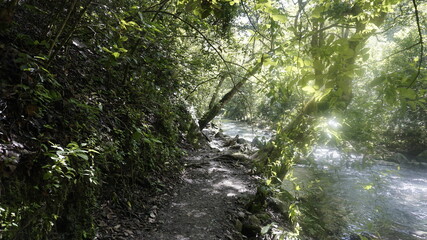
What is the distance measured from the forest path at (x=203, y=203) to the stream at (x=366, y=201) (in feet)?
4.77

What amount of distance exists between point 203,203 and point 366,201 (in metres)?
6.36

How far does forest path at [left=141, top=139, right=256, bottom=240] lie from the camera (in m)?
3.68

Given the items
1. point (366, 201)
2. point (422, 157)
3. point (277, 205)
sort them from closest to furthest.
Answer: point (277, 205)
point (366, 201)
point (422, 157)

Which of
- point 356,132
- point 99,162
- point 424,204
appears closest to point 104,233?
point 99,162

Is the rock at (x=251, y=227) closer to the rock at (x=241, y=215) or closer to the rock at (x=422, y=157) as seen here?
the rock at (x=241, y=215)

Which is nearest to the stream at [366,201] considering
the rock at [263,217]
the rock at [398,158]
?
the rock at [263,217]

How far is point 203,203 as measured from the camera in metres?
4.76

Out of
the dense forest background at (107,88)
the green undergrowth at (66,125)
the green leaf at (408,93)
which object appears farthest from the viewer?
the green undergrowth at (66,125)

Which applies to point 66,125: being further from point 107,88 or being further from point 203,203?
point 203,203

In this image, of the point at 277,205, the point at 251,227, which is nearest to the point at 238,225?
the point at 251,227

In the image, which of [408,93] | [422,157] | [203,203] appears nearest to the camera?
[408,93]

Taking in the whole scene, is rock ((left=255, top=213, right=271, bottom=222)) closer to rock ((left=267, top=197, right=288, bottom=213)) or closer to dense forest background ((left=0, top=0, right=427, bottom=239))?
rock ((left=267, top=197, right=288, bottom=213))

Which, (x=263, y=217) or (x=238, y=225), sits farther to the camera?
(x=263, y=217)

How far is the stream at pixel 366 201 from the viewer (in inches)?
249
